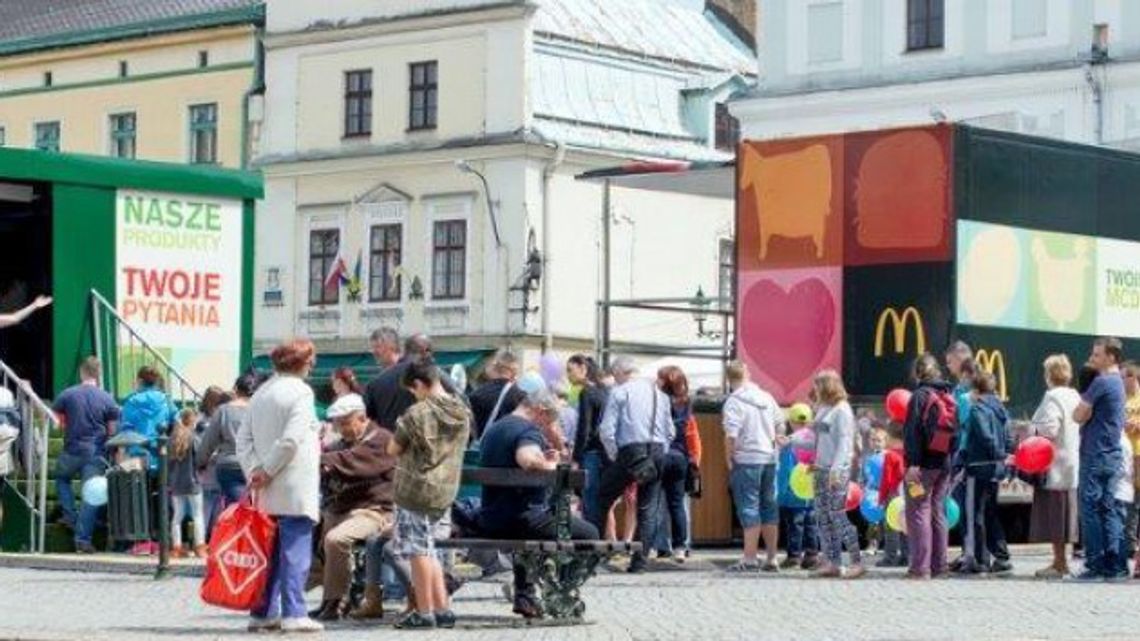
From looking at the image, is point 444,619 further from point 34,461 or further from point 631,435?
point 34,461

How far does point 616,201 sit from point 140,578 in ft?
128

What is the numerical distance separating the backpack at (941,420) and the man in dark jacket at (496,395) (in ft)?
9.99

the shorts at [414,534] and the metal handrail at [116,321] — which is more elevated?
the metal handrail at [116,321]

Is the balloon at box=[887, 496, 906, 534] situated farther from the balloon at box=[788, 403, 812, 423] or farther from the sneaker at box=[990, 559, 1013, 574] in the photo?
the balloon at box=[788, 403, 812, 423]

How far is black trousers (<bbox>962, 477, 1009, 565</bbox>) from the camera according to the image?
24.3 metres

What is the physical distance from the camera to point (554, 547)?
17906mm

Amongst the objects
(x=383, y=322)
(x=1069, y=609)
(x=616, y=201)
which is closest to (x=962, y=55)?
(x=616, y=201)

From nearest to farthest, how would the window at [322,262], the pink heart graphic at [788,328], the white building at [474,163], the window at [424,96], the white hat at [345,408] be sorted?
the white hat at [345,408] → the pink heart graphic at [788,328] → the white building at [474,163] → the window at [424,96] → the window at [322,262]

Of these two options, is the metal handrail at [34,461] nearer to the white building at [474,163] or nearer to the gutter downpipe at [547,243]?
the white building at [474,163]

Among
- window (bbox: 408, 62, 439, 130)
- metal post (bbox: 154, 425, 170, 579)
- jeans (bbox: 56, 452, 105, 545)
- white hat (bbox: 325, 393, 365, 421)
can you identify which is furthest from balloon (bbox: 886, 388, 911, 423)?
window (bbox: 408, 62, 439, 130)

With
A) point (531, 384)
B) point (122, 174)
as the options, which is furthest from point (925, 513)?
point (122, 174)

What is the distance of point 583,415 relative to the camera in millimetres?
25469

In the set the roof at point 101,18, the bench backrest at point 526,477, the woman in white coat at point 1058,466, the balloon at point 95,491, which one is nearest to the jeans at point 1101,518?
the woman in white coat at point 1058,466

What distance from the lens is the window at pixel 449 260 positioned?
204 feet
